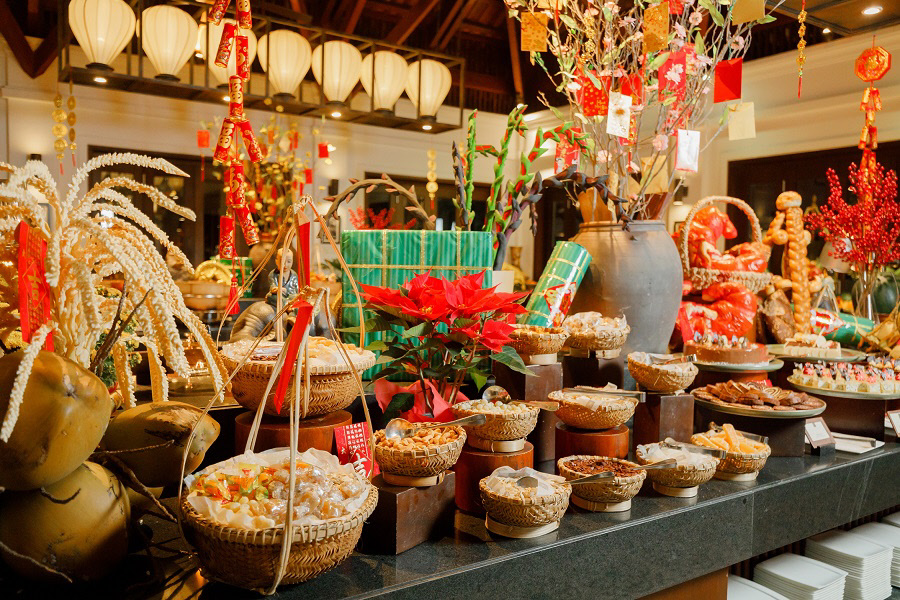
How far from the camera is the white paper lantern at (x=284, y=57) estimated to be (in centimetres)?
517

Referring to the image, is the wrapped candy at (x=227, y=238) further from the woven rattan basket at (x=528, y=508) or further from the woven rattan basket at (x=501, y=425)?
the woven rattan basket at (x=528, y=508)

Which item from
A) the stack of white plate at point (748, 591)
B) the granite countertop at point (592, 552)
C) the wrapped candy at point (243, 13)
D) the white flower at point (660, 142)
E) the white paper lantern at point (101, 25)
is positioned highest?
the white paper lantern at point (101, 25)

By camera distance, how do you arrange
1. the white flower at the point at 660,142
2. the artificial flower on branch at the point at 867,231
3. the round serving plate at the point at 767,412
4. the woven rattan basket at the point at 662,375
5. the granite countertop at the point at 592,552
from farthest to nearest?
the artificial flower on branch at the point at 867,231 < the white flower at the point at 660,142 < the round serving plate at the point at 767,412 < the woven rattan basket at the point at 662,375 < the granite countertop at the point at 592,552

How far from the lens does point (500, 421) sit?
47.0 inches

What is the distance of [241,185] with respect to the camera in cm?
189

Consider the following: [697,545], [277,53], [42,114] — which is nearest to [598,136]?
[697,545]

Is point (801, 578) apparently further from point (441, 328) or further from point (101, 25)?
point (101, 25)

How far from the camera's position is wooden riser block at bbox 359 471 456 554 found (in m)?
1.03

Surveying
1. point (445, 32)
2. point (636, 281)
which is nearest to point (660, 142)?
point (636, 281)

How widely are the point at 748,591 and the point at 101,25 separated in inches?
186

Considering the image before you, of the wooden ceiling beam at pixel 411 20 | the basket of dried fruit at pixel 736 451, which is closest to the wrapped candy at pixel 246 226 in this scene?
the basket of dried fruit at pixel 736 451

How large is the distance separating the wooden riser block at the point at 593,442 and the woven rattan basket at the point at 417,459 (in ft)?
1.37

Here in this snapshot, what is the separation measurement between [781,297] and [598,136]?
1.01 metres

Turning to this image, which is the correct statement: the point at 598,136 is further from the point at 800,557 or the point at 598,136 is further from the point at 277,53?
the point at 277,53
